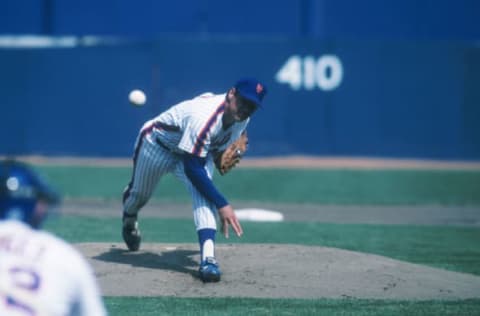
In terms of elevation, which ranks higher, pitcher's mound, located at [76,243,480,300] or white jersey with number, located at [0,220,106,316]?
white jersey with number, located at [0,220,106,316]

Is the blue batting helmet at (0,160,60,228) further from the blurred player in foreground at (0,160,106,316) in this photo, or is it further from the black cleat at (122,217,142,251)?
the black cleat at (122,217,142,251)

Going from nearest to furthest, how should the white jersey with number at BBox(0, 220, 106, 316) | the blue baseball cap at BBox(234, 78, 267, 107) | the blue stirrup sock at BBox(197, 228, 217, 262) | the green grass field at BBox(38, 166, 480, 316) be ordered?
the white jersey with number at BBox(0, 220, 106, 316), the green grass field at BBox(38, 166, 480, 316), the blue baseball cap at BBox(234, 78, 267, 107), the blue stirrup sock at BBox(197, 228, 217, 262)

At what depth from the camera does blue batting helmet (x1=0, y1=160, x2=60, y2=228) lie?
114 inches

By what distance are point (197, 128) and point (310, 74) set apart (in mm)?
11211

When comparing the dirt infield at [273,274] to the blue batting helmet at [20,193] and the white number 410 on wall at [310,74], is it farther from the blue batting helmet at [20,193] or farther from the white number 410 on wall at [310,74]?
the white number 410 on wall at [310,74]

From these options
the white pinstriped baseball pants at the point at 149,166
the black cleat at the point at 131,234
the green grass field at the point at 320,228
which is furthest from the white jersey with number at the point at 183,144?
the green grass field at the point at 320,228

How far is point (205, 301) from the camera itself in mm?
6004

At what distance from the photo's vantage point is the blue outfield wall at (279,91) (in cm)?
1733

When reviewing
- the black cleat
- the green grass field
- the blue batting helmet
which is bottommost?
the green grass field

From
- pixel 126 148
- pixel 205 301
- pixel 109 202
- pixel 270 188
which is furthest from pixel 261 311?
pixel 126 148

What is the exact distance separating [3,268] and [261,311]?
3.04 m

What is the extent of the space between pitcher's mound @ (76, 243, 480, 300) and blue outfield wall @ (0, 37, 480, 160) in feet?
32.1

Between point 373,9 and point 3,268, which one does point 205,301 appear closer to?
point 3,268

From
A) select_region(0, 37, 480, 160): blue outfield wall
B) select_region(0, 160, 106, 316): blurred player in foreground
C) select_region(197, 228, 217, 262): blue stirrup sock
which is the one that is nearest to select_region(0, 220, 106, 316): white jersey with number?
select_region(0, 160, 106, 316): blurred player in foreground
